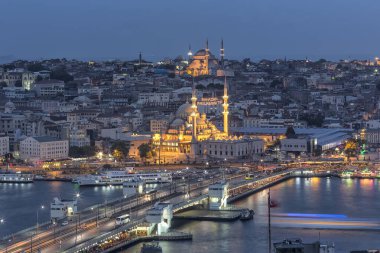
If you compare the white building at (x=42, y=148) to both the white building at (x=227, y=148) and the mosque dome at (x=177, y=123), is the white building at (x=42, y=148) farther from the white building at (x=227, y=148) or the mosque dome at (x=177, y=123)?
the white building at (x=227, y=148)

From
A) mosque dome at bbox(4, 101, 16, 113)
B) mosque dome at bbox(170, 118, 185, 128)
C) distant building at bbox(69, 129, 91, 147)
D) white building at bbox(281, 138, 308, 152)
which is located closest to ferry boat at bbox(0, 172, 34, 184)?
distant building at bbox(69, 129, 91, 147)

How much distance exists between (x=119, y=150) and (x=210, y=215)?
237 inches

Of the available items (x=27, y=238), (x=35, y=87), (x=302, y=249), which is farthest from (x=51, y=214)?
(x=35, y=87)

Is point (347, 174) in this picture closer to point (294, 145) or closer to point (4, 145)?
point (294, 145)

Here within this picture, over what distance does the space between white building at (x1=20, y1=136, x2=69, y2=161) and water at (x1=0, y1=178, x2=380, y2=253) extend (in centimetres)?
215

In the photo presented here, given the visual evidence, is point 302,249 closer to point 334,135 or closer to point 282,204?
point 282,204

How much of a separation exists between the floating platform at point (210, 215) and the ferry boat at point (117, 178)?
→ 2.86 metres

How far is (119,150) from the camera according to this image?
17859mm

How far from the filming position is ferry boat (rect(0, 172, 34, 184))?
1555 cm

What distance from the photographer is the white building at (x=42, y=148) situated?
17.5 m

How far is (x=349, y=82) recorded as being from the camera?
32.7 metres

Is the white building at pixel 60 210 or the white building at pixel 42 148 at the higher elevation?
the white building at pixel 42 148

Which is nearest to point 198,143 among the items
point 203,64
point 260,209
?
point 260,209

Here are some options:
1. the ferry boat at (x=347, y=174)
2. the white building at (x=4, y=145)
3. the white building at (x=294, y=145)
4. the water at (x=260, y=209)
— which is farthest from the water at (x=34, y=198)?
the white building at (x=294, y=145)
